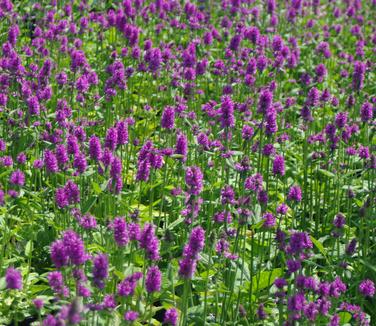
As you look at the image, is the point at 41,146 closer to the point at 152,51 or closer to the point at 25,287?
the point at 152,51

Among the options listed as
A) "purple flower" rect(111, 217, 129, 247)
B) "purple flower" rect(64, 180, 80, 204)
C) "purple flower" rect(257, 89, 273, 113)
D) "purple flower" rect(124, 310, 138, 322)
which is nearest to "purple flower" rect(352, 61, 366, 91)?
"purple flower" rect(257, 89, 273, 113)

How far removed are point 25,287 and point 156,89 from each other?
3.80m

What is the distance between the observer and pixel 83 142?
5.25 meters

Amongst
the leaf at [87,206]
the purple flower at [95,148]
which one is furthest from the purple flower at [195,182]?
the leaf at [87,206]

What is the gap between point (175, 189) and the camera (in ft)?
16.8

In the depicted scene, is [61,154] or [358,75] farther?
[358,75]

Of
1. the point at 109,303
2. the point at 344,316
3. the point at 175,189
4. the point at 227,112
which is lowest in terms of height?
the point at 344,316

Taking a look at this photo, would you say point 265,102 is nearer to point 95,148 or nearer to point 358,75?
point 95,148

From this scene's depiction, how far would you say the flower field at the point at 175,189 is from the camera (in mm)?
3889

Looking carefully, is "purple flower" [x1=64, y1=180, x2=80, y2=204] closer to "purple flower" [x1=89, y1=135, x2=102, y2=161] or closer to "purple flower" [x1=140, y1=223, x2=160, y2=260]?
"purple flower" [x1=89, y1=135, x2=102, y2=161]

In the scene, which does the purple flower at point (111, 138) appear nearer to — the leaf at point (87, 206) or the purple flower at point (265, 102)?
the leaf at point (87, 206)

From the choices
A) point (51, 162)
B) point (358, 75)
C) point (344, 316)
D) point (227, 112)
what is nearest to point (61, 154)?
point (51, 162)

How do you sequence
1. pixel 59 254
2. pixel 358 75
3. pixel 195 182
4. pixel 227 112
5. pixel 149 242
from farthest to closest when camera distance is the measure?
pixel 358 75, pixel 227 112, pixel 195 182, pixel 149 242, pixel 59 254

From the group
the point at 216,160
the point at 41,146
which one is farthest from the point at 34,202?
the point at 216,160
